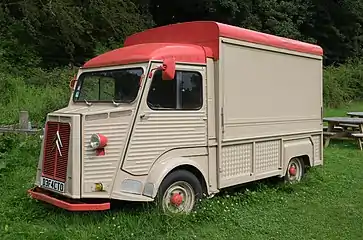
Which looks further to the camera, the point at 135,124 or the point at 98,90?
the point at 98,90

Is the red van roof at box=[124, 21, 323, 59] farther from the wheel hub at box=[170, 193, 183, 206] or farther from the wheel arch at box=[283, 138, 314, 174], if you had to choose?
the wheel hub at box=[170, 193, 183, 206]

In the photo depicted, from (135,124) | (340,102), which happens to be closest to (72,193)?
(135,124)

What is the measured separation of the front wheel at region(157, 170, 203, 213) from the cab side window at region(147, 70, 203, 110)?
2.84 feet

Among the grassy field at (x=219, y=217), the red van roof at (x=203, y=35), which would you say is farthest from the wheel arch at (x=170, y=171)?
the red van roof at (x=203, y=35)

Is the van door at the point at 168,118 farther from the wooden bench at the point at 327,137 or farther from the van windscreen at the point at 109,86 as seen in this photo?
the wooden bench at the point at 327,137

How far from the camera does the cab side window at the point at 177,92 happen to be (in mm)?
5855

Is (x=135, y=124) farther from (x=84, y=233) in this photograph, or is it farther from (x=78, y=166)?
(x=84, y=233)

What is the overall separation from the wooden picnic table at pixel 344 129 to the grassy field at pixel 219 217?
17.7ft

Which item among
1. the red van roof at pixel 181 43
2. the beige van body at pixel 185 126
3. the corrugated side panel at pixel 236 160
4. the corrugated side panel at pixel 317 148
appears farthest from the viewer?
the corrugated side panel at pixel 317 148

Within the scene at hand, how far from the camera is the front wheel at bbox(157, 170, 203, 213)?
5.78 metres

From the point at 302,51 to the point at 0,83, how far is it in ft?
34.9

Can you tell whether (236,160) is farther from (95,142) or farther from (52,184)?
(52,184)

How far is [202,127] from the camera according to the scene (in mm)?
6297

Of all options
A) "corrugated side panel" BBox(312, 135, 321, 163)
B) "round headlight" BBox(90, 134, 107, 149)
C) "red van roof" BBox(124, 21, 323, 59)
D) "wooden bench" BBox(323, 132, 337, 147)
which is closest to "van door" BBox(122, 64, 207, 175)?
"round headlight" BBox(90, 134, 107, 149)
